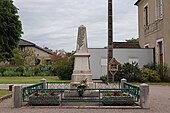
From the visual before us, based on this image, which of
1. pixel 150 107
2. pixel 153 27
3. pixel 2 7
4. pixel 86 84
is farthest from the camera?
pixel 153 27

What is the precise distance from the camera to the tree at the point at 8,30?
93.9ft

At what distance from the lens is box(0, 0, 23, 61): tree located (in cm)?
2862

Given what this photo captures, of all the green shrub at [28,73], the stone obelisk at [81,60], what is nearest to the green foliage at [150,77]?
the stone obelisk at [81,60]

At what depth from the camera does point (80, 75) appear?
16.2m

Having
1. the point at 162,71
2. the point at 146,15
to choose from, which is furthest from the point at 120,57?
the point at 146,15

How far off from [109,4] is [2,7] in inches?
362

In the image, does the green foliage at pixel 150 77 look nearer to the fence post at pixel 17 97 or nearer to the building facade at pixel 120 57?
the building facade at pixel 120 57

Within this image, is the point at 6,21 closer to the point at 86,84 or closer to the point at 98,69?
the point at 98,69

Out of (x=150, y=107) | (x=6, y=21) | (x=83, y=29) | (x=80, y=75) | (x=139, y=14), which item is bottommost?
(x=150, y=107)

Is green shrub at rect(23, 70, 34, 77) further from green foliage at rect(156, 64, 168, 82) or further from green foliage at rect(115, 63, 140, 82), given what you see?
green foliage at rect(156, 64, 168, 82)

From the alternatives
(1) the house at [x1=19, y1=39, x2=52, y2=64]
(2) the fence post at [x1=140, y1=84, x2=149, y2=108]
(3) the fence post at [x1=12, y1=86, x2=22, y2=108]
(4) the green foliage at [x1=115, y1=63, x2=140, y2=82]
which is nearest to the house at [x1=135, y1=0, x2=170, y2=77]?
(4) the green foliage at [x1=115, y1=63, x2=140, y2=82]

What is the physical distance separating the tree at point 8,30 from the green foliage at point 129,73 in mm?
10215

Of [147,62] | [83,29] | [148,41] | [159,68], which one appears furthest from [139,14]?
[83,29]

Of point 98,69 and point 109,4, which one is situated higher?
point 109,4
